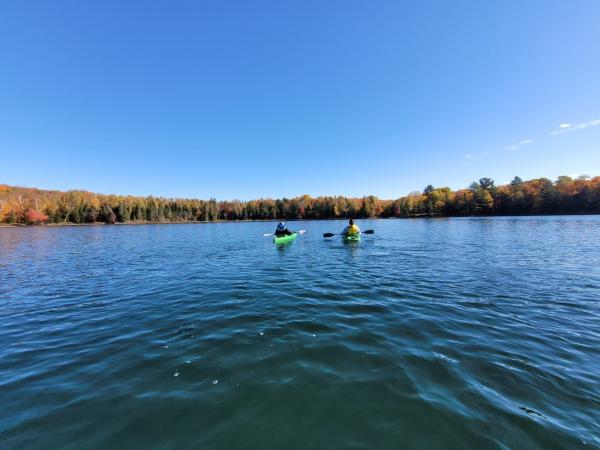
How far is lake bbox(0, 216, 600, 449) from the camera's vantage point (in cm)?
366

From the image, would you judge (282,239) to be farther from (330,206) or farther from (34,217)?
(34,217)

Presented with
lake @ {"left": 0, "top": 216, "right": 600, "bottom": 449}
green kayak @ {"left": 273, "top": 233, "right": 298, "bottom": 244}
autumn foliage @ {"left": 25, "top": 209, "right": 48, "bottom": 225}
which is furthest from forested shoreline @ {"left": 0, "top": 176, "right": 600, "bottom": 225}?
lake @ {"left": 0, "top": 216, "right": 600, "bottom": 449}

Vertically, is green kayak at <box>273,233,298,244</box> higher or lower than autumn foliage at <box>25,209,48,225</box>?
lower

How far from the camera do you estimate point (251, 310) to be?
8.74 m

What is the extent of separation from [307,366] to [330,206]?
142m

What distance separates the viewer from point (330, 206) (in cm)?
14525

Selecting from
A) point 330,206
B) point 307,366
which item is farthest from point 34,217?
point 307,366

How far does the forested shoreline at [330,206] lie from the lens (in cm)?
9944

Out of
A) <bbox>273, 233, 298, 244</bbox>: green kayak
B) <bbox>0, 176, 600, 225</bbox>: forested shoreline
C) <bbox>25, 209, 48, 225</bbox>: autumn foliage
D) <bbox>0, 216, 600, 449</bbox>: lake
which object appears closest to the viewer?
<bbox>0, 216, 600, 449</bbox>: lake

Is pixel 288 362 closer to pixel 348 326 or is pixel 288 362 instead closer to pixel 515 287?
pixel 348 326

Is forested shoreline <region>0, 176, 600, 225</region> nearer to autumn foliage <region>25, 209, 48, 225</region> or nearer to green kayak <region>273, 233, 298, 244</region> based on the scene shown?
autumn foliage <region>25, 209, 48, 225</region>

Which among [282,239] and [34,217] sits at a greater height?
[34,217]

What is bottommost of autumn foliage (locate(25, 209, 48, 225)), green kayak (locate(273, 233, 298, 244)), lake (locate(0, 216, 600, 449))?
lake (locate(0, 216, 600, 449))

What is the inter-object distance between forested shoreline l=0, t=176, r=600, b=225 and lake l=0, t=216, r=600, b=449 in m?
123
